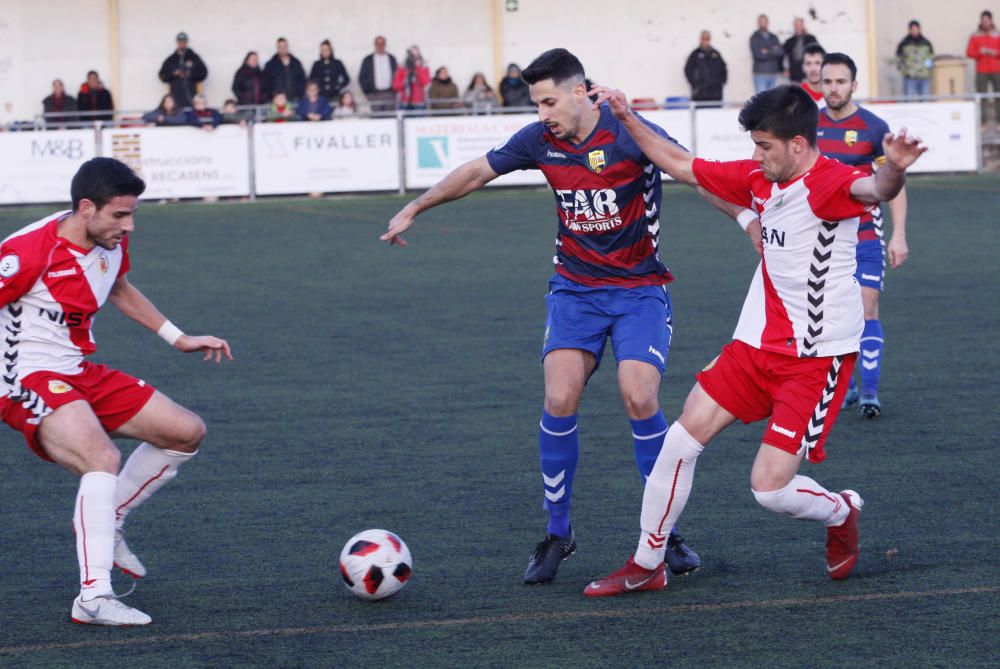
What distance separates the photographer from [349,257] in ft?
50.9

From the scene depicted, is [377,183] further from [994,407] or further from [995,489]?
[995,489]

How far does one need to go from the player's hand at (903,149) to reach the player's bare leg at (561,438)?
5.15 feet

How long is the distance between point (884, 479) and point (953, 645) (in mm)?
2222

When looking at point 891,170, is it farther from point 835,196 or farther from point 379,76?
point 379,76

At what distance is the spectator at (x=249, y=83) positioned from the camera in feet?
80.5

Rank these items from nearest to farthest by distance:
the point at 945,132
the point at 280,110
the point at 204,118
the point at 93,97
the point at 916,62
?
the point at 204,118 → the point at 945,132 → the point at 280,110 → the point at 93,97 → the point at 916,62

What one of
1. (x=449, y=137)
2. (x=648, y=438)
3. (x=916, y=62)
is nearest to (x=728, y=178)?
(x=648, y=438)

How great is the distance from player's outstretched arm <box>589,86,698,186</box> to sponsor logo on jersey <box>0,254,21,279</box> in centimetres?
205

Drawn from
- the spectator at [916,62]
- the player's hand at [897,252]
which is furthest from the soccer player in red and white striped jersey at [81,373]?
the spectator at [916,62]

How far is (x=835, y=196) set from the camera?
16.1 ft

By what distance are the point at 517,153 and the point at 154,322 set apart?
1.51m

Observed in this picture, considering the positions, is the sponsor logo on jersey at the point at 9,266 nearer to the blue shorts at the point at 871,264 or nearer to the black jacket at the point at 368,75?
the blue shorts at the point at 871,264

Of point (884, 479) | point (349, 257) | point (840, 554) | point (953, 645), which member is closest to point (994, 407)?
Result: point (884, 479)

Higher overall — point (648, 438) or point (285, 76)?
point (285, 76)
